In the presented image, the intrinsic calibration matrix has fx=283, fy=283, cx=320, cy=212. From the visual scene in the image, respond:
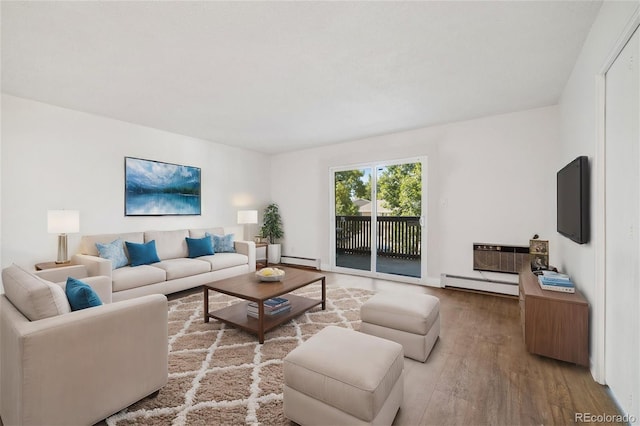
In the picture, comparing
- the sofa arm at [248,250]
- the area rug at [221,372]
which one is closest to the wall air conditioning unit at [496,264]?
the area rug at [221,372]

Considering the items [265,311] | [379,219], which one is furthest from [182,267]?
[379,219]

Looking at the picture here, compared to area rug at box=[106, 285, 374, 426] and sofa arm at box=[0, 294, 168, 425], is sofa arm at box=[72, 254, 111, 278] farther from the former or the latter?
sofa arm at box=[0, 294, 168, 425]

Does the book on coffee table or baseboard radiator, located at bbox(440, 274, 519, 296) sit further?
baseboard radiator, located at bbox(440, 274, 519, 296)

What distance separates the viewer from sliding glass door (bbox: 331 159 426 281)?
483cm

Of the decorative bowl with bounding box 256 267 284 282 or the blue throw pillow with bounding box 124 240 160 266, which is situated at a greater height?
the blue throw pillow with bounding box 124 240 160 266

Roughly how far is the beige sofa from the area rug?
49 cm

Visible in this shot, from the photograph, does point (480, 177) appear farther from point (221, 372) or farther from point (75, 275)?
point (75, 275)

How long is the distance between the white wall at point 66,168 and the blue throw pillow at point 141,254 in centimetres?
61

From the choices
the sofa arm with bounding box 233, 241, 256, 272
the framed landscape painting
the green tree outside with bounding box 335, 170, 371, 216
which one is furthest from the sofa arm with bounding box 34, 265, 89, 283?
the green tree outside with bounding box 335, 170, 371, 216

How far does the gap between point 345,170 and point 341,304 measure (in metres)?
2.87

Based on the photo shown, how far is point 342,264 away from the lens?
18.7 feet

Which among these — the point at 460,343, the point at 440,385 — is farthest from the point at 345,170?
the point at 440,385

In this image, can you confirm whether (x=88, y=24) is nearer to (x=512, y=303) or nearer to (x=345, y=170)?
(x=345, y=170)

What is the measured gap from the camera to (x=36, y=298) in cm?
148
